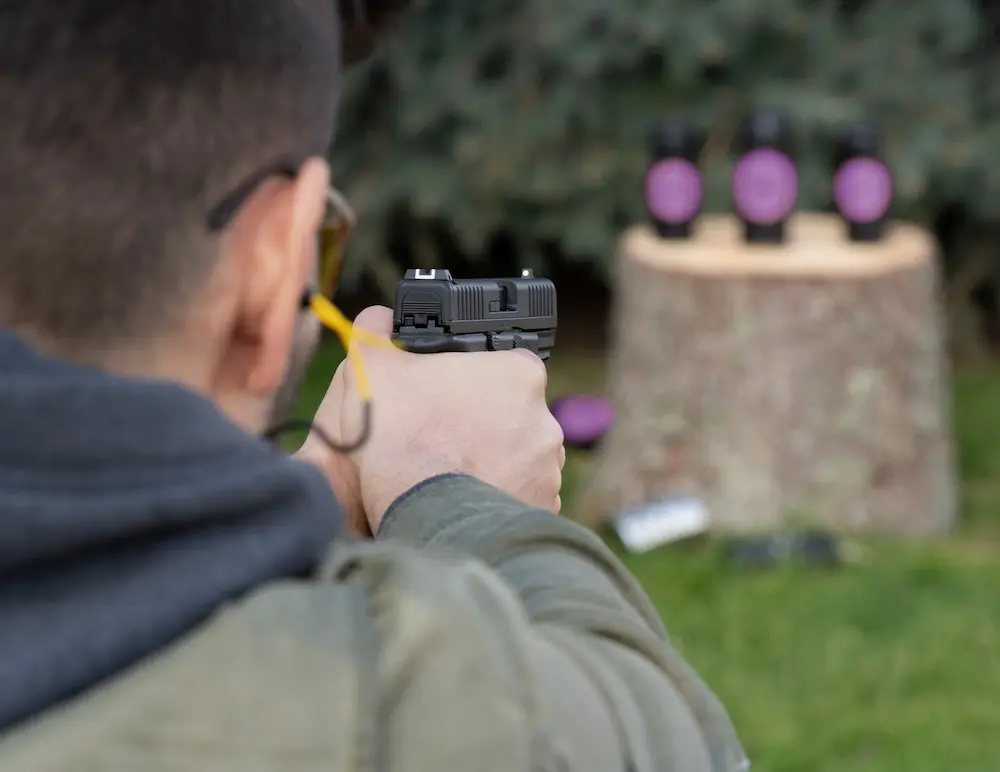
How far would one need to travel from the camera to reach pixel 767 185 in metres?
3.57

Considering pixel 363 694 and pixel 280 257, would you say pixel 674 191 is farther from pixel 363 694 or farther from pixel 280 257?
pixel 363 694

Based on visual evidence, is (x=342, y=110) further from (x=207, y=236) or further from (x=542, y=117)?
(x=207, y=236)

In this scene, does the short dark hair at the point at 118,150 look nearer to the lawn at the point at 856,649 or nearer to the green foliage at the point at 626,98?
the lawn at the point at 856,649

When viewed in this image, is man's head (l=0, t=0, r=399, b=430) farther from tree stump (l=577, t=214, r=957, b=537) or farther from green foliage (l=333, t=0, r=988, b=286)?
green foliage (l=333, t=0, r=988, b=286)

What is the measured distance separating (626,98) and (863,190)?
4.44 ft

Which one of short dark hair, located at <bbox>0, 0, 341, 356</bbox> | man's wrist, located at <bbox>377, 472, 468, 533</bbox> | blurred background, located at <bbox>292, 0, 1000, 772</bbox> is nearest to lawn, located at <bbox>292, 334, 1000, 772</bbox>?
blurred background, located at <bbox>292, 0, 1000, 772</bbox>

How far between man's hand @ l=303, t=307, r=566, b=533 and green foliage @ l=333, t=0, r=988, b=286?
358 centimetres

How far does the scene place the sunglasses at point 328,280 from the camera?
0.86 m

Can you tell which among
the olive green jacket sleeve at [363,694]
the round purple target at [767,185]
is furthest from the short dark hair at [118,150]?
the round purple target at [767,185]

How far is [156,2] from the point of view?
827mm

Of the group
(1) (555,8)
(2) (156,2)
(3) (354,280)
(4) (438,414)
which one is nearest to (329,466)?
(4) (438,414)

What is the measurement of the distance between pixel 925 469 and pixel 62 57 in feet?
10.2

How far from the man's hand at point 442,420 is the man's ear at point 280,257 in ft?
0.44

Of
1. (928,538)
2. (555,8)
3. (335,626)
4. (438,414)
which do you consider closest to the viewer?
(335,626)
